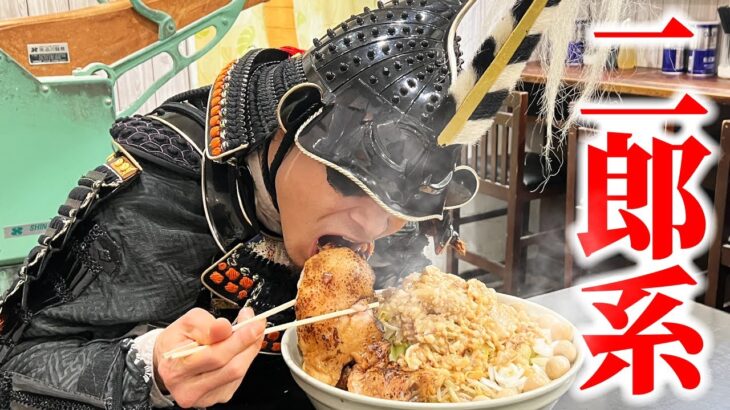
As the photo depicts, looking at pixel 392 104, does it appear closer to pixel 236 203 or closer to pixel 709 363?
pixel 236 203

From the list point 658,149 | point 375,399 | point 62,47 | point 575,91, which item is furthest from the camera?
point 62,47

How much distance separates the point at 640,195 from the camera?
5.55ft

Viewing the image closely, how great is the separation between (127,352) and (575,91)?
0.79m

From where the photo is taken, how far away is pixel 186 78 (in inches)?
128

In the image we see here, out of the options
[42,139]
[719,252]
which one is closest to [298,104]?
[42,139]

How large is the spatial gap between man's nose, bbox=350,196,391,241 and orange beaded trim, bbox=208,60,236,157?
0.80ft

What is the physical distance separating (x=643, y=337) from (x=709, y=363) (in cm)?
14

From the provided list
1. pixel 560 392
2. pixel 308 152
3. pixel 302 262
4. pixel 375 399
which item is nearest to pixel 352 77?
pixel 308 152

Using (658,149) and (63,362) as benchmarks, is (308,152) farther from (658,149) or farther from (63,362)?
(658,149)

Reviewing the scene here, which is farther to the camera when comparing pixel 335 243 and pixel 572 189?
pixel 572 189

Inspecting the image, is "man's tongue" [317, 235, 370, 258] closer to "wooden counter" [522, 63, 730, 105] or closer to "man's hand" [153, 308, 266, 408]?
"man's hand" [153, 308, 266, 408]

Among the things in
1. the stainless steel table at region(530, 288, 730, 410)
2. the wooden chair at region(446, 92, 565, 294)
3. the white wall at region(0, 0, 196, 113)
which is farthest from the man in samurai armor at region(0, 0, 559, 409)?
the wooden chair at region(446, 92, 565, 294)

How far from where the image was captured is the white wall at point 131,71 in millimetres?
2713

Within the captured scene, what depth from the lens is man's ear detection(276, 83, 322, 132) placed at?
94 cm
